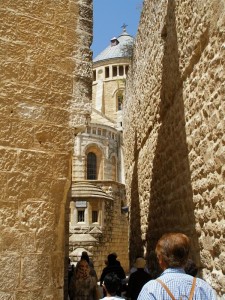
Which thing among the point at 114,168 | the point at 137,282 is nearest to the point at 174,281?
the point at 137,282

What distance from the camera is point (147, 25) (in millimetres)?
8219

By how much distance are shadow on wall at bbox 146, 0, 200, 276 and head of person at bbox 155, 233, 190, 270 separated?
8.54 feet

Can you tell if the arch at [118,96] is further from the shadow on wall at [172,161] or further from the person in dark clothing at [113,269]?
the person in dark clothing at [113,269]

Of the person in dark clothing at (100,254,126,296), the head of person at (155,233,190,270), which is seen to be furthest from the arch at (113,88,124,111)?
the head of person at (155,233,190,270)

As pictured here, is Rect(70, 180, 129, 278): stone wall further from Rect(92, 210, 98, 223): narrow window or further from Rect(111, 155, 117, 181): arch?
Rect(111, 155, 117, 181): arch

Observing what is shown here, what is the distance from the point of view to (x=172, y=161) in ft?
20.1

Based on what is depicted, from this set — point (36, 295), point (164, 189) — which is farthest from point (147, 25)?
point (36, 295)

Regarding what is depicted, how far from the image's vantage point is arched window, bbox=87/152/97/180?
1219 inches

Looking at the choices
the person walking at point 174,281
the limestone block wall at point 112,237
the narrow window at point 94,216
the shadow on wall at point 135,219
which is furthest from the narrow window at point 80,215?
the person walking at point 174,281

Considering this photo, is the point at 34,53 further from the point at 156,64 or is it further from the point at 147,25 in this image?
the point at 147,25

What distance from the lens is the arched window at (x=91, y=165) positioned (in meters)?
31.0

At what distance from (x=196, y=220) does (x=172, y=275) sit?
2721 mm

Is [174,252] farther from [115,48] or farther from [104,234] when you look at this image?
[115,48]

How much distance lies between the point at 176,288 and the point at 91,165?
29.2 metres
